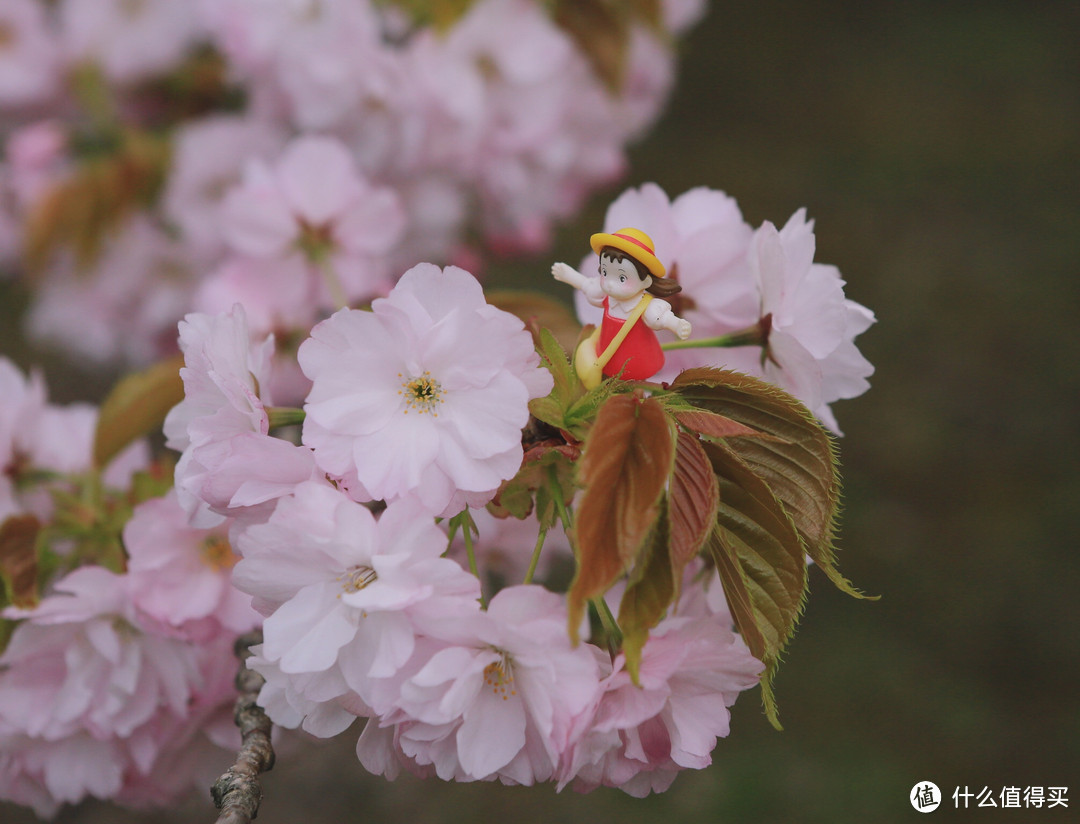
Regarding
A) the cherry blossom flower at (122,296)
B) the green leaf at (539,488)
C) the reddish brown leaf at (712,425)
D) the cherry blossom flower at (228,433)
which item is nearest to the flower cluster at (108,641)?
the cherry blossom flower at (228,433)

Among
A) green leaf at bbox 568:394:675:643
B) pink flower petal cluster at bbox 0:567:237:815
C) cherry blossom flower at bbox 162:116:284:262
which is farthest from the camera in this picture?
cherry blossom flower at bbox 162:116:284:262

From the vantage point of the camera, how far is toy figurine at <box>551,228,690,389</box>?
19.3 inches

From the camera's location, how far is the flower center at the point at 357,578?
17.9 inches

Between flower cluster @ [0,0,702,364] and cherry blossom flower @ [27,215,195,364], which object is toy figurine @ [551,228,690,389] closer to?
flower cluster @ [0,0,702,364]

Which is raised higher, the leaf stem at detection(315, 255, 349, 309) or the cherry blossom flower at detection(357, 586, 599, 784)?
the leaf stem at detection(315, 255, 349, 309)

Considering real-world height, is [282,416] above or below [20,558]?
above

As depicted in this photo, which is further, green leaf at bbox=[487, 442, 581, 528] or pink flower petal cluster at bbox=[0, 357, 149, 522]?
pink flower petal cluster at bbox=[0, 357, 149, 522]

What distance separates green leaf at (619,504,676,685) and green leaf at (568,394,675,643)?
1 centimetres

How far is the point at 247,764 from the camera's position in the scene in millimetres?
530

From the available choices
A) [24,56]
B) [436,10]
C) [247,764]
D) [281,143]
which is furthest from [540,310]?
[24,56]

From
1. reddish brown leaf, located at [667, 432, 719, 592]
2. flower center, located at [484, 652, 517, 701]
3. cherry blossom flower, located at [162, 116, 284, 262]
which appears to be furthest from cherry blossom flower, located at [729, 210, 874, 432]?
cherry blossom flower, located at [162, 116, 284, 262]

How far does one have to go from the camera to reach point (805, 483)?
488mm

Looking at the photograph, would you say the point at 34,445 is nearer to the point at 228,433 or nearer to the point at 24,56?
the point at 228,433

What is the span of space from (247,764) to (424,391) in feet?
0.81
